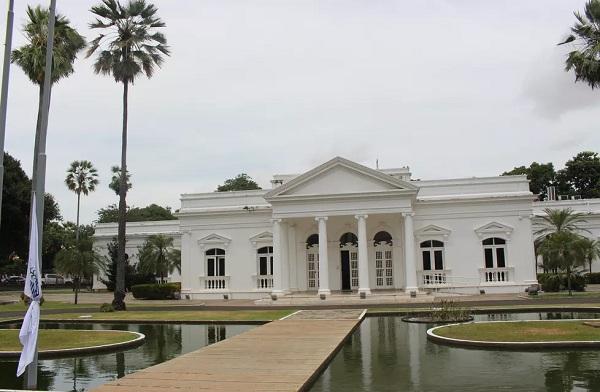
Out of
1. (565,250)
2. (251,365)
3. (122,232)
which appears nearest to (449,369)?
(251,365)

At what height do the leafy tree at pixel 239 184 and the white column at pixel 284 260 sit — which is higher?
the leafy tree at pixel 239 184

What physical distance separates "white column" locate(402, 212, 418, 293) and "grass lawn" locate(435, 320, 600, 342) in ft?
41.9

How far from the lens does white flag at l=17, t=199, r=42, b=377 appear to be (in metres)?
9.85

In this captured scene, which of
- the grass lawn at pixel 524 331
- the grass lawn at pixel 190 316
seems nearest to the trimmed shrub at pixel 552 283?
the grass lawn at pixel 524 331

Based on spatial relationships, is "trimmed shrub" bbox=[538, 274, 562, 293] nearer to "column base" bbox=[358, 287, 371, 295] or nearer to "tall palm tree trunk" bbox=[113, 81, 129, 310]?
"column base" bbox=[358, 287, 371, 295]

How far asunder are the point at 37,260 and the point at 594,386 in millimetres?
9808

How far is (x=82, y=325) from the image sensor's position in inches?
894

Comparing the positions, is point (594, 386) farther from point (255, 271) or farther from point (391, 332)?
point (255, 271)

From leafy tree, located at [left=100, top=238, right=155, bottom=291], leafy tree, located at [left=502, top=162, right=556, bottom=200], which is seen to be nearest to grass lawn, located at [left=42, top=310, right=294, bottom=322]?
leafy tree, located at [left=100, top=238, right=155, bottom=291]

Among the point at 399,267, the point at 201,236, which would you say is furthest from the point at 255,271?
the point at 399,267

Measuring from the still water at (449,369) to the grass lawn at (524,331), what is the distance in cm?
104

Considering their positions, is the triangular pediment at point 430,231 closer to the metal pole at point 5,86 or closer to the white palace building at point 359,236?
the white palace building at point 359,236

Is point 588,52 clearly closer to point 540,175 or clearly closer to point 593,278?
point 593,278

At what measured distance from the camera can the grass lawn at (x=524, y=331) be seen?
14.3m
